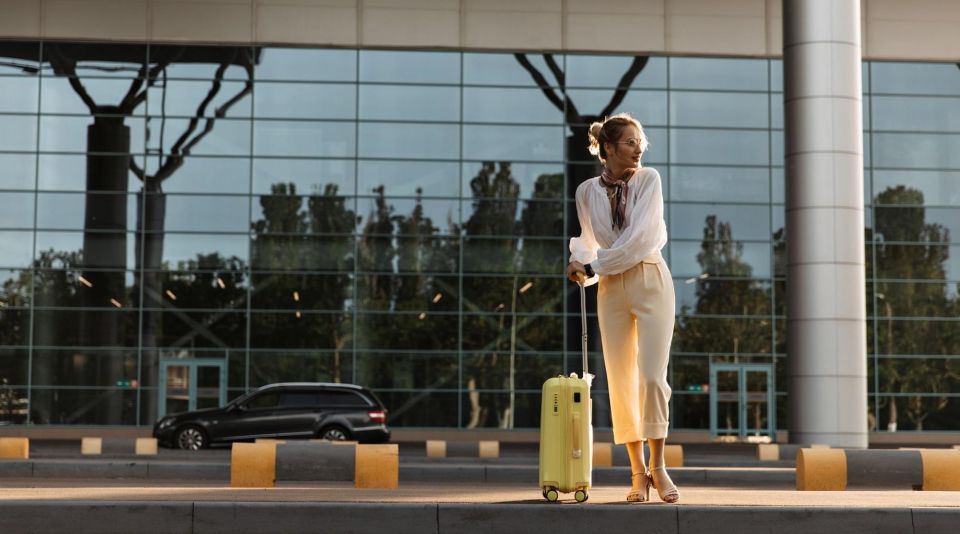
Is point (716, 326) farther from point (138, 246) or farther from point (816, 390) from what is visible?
point (138, 246)

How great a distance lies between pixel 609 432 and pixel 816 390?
10.2m

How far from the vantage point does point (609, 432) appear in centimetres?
3309

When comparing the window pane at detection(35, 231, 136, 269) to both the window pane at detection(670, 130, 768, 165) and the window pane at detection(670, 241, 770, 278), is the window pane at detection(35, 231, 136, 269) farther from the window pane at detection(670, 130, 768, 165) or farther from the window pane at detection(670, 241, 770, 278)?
the window pane at detection(670, 130, 768, 165)

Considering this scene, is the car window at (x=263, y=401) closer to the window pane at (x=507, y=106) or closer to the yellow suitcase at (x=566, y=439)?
the window pane at (x=507, y=106)

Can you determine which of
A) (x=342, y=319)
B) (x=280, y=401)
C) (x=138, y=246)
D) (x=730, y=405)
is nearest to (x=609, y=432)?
(x=730, y=405)

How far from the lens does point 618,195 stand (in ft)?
23.7

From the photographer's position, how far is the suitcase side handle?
674 centimetres

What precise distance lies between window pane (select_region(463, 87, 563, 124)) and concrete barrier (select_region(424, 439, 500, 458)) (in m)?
10.7

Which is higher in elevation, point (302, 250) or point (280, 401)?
point (302, 250)

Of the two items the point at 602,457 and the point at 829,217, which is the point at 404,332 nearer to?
the point at 829,217

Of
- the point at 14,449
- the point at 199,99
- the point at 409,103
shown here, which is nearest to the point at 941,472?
the point at 14,449

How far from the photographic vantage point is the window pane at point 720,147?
3434 centimetres

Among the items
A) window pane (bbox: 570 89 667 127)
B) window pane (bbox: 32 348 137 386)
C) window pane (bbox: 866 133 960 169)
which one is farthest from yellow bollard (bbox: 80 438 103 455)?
window pane (bbox: 866 133 960 169)

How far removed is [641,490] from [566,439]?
1.58 feet
